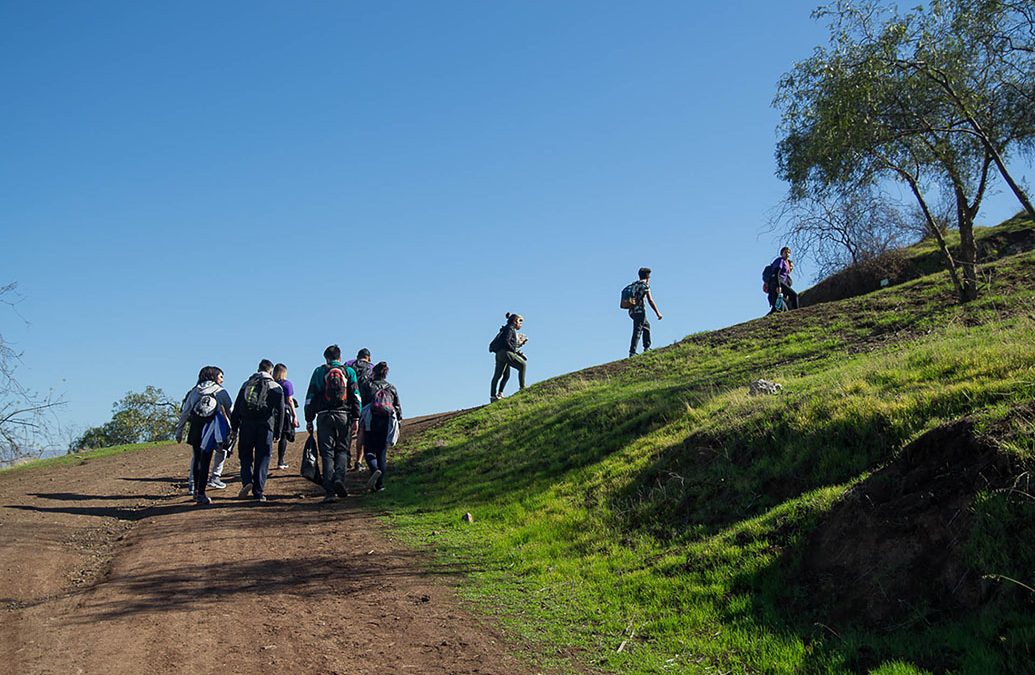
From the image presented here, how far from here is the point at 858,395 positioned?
9617mm

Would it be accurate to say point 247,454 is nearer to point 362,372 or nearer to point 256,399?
point 256,399

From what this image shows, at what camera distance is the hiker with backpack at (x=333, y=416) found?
519 inches

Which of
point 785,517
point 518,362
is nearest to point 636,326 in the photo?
point 518,362

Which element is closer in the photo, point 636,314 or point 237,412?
point 237,412

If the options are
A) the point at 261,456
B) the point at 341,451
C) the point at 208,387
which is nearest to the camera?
the point at 261,456

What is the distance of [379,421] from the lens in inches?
547

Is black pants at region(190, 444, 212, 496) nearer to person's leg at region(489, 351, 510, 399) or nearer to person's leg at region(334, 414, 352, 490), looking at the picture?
person's leg at region(334, 414, 352, 490)

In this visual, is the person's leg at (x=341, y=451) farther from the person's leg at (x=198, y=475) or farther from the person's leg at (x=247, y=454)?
the person's leg at (x=198, y=475)

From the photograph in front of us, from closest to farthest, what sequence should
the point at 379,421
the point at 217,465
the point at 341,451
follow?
the point at 341,451, the point at 379,421, the point at 217,465

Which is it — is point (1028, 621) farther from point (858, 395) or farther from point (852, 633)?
point (858, 395)

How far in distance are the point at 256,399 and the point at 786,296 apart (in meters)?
15.9

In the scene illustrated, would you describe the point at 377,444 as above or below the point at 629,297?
below

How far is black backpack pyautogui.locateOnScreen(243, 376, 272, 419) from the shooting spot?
42.1 ft

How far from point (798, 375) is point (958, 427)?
651 cm
